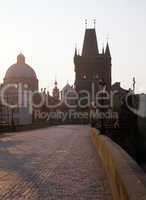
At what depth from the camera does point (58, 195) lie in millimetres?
10102

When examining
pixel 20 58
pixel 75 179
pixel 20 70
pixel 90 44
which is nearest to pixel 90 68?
pixel 90 44

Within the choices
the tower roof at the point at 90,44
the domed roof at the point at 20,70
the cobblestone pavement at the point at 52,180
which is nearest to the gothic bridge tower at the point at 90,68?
the tower roof at the point at 90,44

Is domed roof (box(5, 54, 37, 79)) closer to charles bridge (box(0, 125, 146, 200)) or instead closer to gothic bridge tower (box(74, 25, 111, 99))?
gothic bridge tower (box(74, 25, 111, 99))

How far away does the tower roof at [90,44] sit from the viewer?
111688 mm

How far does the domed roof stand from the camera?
111 m

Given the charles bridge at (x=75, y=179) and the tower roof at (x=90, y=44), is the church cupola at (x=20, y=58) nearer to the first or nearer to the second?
the tower roof at (x=90, y=44)

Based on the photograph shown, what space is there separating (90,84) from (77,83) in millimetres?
3189

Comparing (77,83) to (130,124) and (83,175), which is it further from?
(83,175)

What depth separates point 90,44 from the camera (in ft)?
372

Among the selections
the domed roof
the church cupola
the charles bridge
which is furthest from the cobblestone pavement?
the church cupola

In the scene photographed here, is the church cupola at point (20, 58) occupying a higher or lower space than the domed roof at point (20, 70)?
higher

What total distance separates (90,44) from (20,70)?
18486mm

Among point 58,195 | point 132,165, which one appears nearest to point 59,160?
point 58,195

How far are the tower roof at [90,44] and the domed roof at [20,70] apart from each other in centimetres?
1400
